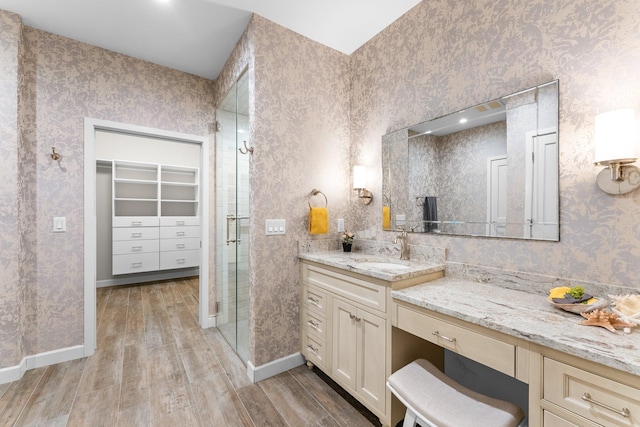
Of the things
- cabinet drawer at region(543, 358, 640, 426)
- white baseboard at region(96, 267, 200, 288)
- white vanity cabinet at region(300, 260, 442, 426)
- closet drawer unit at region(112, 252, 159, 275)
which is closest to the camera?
cabinet drawer at region(543, 358, 640, 426)

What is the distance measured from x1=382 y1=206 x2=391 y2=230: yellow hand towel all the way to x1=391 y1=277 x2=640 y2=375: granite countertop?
0.70 m

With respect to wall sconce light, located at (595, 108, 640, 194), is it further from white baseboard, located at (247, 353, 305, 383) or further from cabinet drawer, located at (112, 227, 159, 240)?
cabinet drawer, located at (112, 227, 159, 240)

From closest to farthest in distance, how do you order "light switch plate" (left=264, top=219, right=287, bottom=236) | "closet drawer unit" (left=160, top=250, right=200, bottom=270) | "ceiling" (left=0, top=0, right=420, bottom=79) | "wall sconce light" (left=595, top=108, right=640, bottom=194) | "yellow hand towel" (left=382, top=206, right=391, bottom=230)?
"wall sconce light" (left=595, top=108, right=640, bottom=194) → "ceiling" (left=0, top=0, right=420, bottom=79) → "light switch plate" (left=264, top=219, right=287, bottom=236) → "yellow hand towel" (left=382, top=206, right=391, bottom=230) → "closet drawer unit" (left=160, top=250, right=200, bottom=270)

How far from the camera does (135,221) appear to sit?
4.72m

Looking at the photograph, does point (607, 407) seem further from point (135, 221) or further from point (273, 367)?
point (135, 221)

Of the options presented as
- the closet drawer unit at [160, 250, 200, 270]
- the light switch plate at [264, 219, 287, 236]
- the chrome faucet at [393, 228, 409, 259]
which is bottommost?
the closet drawer unit at [160, 250, 200, 270]

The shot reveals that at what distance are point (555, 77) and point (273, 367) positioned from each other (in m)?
2.57

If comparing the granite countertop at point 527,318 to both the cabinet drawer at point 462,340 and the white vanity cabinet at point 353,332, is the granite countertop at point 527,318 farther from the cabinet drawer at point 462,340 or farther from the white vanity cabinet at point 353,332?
the white vanity cabinet at point 353,332

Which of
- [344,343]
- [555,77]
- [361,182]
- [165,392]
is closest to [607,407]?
[344,343]

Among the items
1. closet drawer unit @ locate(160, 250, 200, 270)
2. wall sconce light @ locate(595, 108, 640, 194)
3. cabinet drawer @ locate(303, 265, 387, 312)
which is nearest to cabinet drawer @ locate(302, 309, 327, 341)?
cabinet drawer @ locate(303, 265, 387, 312)

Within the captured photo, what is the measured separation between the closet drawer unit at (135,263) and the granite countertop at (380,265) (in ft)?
12.5

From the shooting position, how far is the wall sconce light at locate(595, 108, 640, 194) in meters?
1.12

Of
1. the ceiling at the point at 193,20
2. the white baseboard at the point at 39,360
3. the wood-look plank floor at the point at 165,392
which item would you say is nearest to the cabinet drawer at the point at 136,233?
the wood-look plank floor at the point at 165,392

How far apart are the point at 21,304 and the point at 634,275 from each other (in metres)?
3.80
